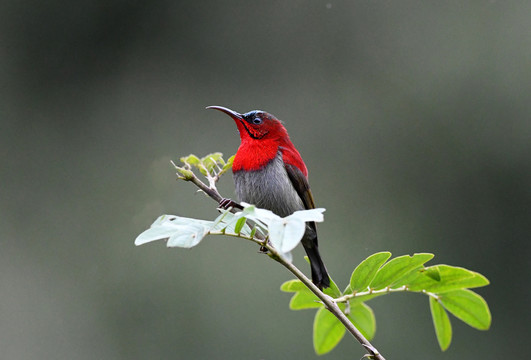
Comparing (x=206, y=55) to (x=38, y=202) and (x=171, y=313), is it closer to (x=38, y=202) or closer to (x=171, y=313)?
(x=38, y=202)

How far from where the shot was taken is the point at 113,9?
1023 cm

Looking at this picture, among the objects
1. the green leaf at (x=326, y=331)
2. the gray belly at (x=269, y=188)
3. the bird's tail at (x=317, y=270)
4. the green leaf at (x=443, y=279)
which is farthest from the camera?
the gray belly at (x=269, y=188)

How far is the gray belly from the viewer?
3059mm

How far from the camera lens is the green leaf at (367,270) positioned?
184cm

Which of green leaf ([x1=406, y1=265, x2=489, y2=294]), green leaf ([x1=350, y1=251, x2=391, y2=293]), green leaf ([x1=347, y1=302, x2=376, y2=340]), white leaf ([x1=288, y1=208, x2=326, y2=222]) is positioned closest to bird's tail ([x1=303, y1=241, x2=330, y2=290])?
green leaf ([x1=347, y1=302, x2=376, y2=340])

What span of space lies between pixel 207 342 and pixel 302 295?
5264mm

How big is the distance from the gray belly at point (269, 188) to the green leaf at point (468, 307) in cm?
139

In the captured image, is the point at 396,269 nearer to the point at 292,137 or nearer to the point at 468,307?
the point at 468,307

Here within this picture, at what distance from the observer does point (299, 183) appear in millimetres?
3178

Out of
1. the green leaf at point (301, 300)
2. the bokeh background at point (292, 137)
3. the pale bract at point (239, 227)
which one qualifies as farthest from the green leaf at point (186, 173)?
the bokeh background at point (292, 137)

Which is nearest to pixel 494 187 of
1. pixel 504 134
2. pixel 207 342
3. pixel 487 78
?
pixel 504 134

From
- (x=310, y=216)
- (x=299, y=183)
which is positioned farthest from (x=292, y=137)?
(x=310, y=216)

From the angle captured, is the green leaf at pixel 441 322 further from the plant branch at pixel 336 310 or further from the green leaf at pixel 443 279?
the plant branch at pixel 336 310

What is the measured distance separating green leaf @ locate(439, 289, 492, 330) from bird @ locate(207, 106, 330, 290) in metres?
1.23
